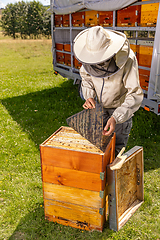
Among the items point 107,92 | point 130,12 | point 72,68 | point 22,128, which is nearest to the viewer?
point 107,92

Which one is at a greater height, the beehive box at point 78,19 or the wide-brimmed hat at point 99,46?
the beehive box at point 78,19

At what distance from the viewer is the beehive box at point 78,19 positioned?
20.8ft

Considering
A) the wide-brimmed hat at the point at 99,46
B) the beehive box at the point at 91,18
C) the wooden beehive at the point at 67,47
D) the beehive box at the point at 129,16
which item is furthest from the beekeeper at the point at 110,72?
the wooden beehive at the point at 67,47

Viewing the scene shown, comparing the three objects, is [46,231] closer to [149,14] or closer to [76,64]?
[149,14]

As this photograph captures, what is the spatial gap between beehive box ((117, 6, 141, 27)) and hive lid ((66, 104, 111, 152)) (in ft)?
8.97

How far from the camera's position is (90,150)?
2.64 meters

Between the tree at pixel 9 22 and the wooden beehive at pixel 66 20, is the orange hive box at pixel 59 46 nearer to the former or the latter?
the wooden beehive at pixel 66 20

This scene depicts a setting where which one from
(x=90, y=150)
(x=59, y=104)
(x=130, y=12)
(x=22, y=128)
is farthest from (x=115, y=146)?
(x=59, y=104)

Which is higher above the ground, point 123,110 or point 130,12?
point 130,12

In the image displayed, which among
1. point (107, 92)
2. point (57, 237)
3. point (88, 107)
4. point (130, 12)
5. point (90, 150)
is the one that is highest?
point (130, 12)

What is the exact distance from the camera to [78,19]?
6.62 metres

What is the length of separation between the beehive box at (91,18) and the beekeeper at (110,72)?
3408mm

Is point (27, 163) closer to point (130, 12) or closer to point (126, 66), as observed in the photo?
point (126, 66)

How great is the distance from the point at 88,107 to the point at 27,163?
7.61 ft
